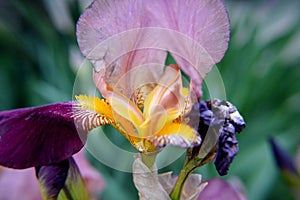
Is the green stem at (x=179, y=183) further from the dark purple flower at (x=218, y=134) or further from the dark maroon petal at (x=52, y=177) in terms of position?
the dark maroon petal at (x=52, y=177)

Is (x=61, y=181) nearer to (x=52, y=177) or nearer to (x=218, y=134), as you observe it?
(x=52, y=177)

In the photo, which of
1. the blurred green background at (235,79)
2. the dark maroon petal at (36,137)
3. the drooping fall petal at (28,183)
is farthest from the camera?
the blurred green background at (235,79)

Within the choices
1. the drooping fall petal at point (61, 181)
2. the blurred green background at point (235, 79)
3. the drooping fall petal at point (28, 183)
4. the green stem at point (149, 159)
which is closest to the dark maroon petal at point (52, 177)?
the drooping fall petal at point (61, 181)

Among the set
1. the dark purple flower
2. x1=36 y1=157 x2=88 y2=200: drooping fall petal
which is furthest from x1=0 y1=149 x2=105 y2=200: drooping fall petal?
the dark purple flower

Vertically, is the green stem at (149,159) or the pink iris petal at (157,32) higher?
the pink iris petal at (157,32)

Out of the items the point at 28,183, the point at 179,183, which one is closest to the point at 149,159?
the point at 179,183

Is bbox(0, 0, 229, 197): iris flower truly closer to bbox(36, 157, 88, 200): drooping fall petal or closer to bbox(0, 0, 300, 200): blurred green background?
bbox(36, 157, 88, 200): drooping fall petal

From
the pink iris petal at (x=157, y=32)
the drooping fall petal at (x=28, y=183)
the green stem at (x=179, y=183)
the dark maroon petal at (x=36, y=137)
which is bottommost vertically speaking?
the drooping fall petal at (x=28, y=183)

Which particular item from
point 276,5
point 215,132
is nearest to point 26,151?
point 215,132
